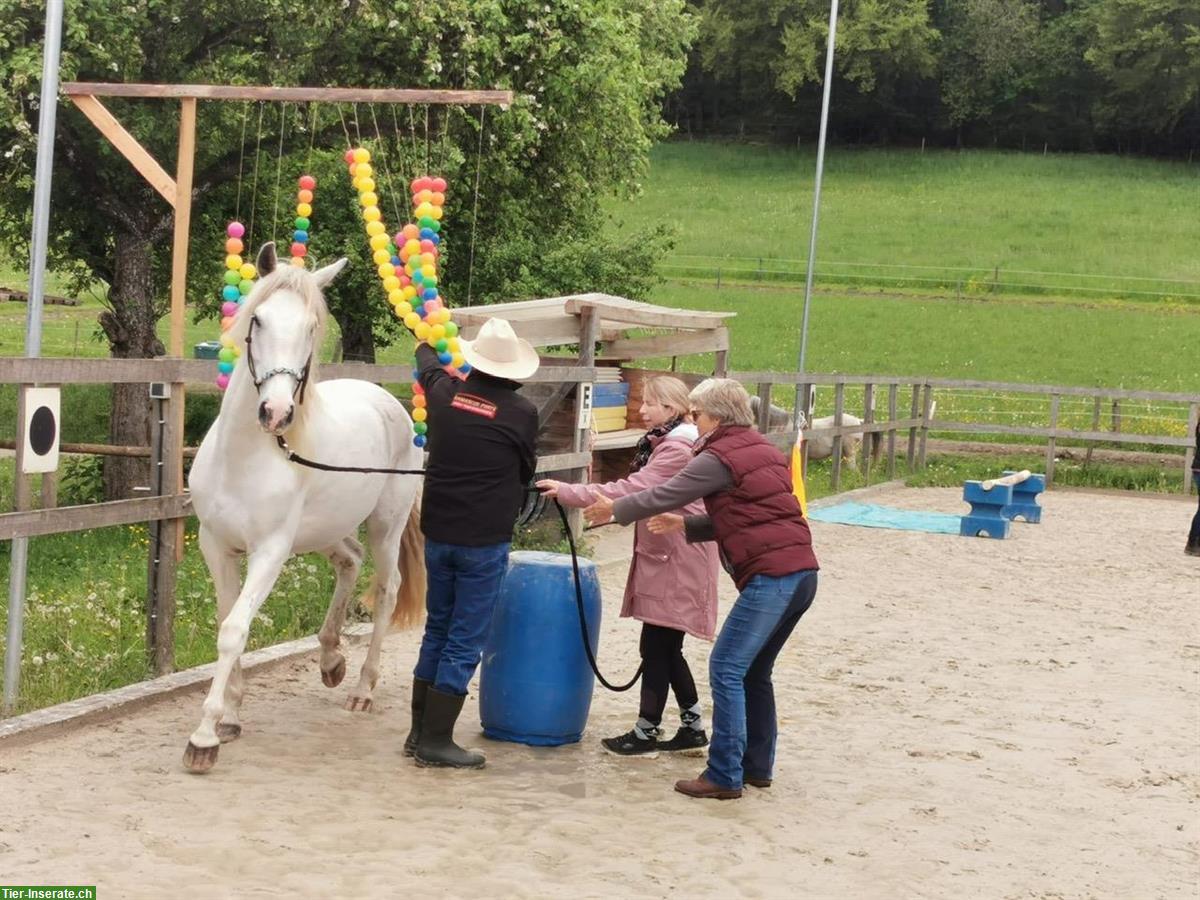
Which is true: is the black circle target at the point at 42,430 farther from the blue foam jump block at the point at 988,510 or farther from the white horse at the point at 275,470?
the blue foam jump block at the point at 988,510

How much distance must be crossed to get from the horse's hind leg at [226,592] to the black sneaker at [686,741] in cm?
180

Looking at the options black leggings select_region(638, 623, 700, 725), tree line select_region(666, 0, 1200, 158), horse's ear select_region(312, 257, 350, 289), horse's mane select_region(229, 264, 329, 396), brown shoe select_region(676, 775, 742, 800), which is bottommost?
brown shoe select_region(676, 775, 742, 800)

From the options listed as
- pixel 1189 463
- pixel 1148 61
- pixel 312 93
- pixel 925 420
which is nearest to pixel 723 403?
pixel 312 93

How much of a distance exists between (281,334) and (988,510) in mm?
10839

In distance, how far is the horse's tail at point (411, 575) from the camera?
7.58 meters

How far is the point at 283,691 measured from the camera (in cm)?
734

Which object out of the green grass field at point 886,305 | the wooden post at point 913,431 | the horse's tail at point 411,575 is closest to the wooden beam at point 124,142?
the green grass field at point 886,305

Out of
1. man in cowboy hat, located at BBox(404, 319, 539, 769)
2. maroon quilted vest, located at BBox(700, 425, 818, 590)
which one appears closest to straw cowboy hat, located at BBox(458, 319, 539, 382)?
man in cowboy hat, located at BBox(404, 319, 539, 769)

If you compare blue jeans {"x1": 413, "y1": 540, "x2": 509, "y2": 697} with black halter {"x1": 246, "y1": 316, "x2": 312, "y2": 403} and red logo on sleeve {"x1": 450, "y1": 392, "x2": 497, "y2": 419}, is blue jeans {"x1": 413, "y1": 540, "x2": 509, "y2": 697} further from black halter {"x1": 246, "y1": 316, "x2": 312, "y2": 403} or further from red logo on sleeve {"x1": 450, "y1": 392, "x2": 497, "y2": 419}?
black halter {"x1": 246, "y1": 316, "x2": 312, "y2": 403}

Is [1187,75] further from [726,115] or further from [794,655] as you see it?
[794,655]

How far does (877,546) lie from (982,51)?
6849 centimetres

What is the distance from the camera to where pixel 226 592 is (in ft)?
20.7

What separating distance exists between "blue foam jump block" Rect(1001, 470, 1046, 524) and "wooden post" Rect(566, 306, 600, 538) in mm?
6027

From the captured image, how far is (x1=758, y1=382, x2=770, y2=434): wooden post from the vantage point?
15.9 metres
